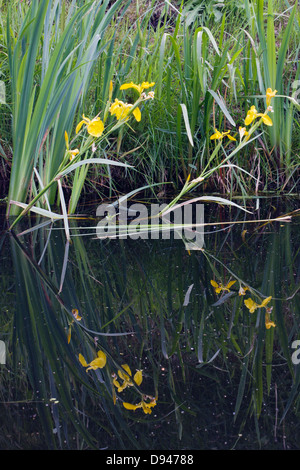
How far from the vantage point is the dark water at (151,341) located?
75 centimetres

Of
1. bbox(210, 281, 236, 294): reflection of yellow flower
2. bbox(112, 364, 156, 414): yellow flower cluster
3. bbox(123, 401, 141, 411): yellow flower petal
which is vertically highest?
bbox(210, 281, 236, 294): reflection of yellow flower

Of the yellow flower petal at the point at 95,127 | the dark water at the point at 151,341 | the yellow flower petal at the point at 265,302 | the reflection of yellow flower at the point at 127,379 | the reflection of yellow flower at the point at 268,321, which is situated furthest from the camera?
the yellow flower petal at the point at 95,127

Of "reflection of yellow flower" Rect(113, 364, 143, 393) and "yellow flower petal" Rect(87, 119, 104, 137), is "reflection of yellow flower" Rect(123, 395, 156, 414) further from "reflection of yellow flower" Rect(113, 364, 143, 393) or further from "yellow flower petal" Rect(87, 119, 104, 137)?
"yellow flower petal" Rect(87, 119, 104, 137)

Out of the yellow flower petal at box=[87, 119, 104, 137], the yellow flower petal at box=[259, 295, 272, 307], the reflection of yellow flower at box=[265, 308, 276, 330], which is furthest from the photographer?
the yellow flower petal at box=[87, 119, 104, 137]

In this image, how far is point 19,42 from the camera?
167cm

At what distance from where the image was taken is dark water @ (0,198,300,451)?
0.75m

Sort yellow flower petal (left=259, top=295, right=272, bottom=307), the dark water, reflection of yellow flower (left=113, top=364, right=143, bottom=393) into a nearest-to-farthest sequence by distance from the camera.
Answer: the dark water
reflection of yellow flower (left=113, top=364, right=143, bottom=393)
yellow flower petal (left=259, top=295, right=272, bottom=307)

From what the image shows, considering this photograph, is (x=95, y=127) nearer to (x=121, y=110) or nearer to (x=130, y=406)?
(x=121, y=110)

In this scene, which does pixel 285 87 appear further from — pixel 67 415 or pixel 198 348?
pixel 67 415

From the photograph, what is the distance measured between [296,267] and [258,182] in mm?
726

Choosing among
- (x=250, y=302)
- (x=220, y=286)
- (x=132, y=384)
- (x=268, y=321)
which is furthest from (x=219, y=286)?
(x=132, y=384)

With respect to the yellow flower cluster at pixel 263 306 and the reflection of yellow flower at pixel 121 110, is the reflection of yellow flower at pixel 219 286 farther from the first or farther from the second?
the reflection of yellow flower at pixel 121 110

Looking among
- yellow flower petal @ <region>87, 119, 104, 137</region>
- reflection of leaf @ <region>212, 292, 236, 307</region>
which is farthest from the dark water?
yellow flower petal @ <region>87, 119, 104, 137</region>

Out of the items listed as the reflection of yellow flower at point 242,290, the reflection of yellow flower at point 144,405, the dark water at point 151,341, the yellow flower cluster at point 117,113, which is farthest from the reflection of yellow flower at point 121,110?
the reflection of yellow flower at point 144,405
